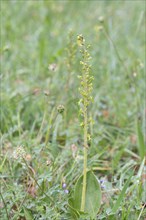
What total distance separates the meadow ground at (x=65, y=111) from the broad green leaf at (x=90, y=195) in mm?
39

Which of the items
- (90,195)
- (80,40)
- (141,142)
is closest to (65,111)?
(141,142)

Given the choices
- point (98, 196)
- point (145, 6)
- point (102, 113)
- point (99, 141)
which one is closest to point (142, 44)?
point (145, 6)

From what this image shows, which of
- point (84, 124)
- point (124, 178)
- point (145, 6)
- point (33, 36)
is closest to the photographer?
point (84, 124)

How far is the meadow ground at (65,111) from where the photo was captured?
201 cm

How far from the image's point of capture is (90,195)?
193cm

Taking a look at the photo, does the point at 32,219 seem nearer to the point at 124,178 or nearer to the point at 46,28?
the point at 124,178

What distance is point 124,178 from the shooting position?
7.61ft

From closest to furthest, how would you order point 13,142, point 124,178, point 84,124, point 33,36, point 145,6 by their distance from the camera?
point 84,124
point 124,178
point 13,142
point 33,36
point 145,6

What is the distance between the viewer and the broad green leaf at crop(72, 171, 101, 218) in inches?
75.1

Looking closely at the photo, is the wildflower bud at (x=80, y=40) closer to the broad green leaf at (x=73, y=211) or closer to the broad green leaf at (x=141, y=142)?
the broad green leaf at (x=73, y=211)

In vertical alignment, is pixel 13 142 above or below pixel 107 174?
above

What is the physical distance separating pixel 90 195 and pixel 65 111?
0.95 metres

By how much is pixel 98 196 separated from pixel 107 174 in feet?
1.81

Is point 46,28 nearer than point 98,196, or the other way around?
point 98,196
